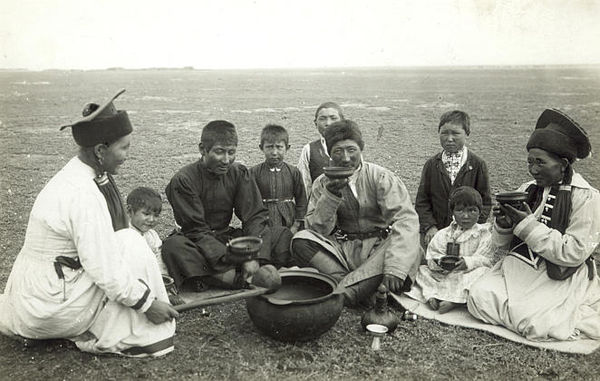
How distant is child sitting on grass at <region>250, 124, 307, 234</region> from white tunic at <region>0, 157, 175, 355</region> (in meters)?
2.15

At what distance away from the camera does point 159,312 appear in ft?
11.1

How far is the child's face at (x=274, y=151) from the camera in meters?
5.48

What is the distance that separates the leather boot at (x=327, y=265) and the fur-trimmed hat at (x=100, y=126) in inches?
75.4

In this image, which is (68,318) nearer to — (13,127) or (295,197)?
(295,197)

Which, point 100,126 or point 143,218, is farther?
point 143,218

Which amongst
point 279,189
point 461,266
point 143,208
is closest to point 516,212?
point 461,266

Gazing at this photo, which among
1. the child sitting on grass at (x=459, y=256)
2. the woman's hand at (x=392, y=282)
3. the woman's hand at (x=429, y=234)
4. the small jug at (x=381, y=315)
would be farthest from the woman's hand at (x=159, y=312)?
the woman's hand at (x=429, y=234)

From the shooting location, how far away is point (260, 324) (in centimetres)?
365

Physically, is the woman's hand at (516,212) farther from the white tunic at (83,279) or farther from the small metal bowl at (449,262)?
the white tunic at (83,279)

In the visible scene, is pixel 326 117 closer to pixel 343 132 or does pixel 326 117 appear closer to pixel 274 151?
pixel 274 151

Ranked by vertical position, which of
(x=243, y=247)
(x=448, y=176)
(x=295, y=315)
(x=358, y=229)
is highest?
(x=448, y=176)

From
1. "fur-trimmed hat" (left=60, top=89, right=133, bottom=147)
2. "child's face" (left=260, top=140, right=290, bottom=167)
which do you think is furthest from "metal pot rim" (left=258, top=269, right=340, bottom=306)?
"child's face" (left=260, top=140, right=290, bottom=167)

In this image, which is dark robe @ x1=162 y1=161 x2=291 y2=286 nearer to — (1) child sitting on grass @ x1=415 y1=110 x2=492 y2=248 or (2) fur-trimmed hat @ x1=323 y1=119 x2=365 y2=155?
(2) fur-trimmed hat @ x1=323 y1=119 x2=365 y2=155

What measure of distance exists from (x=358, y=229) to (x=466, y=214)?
94 centimetres
